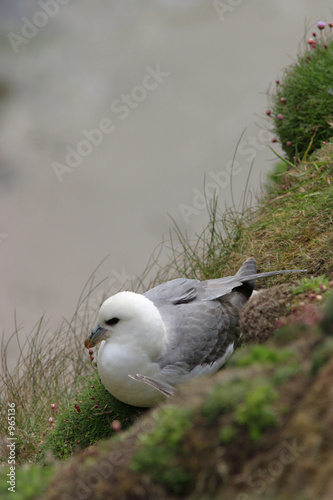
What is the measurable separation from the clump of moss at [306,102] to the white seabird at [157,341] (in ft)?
Answer: 9.09

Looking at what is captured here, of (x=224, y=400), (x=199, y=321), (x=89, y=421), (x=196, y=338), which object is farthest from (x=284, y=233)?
(x=224, y=400)

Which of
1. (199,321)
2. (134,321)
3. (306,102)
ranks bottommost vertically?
(199,321)

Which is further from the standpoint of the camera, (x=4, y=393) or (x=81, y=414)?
(x=4, y=393)

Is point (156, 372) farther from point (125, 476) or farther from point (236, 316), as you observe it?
point (125, 476)

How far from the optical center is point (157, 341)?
382 cm

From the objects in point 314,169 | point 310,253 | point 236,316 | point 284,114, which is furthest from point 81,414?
point 284,114

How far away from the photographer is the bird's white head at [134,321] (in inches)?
150

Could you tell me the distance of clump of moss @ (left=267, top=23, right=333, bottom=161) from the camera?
6145mm

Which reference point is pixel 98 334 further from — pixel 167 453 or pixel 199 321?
pixel 167 453

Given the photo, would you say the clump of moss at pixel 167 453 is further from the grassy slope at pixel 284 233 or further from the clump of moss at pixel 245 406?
the grassy slope at pixel 284 233

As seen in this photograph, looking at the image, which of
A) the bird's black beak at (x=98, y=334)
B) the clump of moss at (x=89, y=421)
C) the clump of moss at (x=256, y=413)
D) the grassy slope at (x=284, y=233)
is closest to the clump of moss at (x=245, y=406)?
the clump of moss at (x=256, y=413)

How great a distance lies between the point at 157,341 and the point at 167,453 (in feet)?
5.33

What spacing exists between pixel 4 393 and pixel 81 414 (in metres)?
1.07

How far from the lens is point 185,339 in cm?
395
